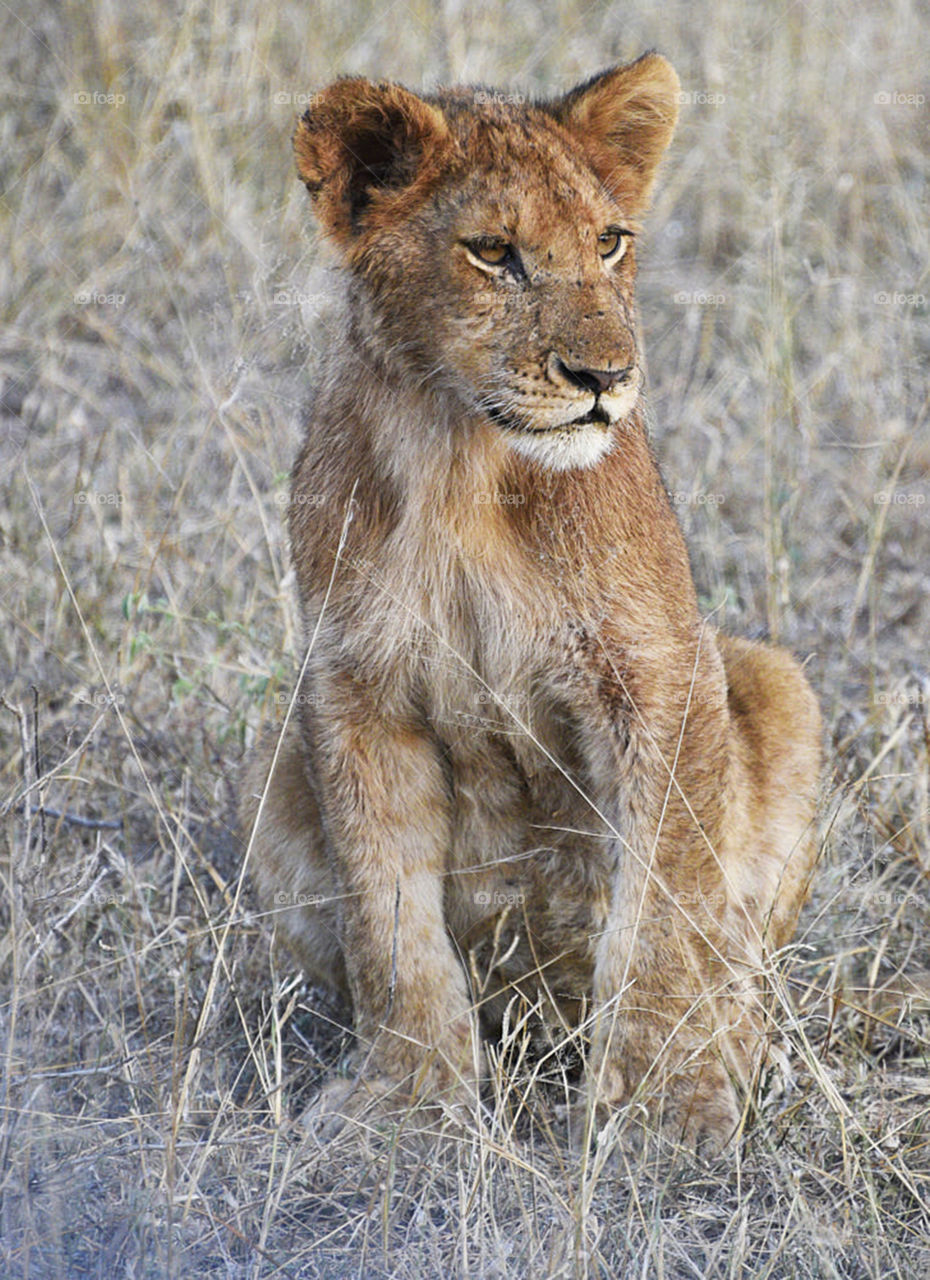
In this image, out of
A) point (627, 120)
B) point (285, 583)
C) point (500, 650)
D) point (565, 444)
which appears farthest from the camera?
point (285, 583)

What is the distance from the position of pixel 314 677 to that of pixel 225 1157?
1.20 m

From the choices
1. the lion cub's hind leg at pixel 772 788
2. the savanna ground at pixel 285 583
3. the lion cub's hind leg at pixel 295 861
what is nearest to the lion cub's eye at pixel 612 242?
the savanna ground at pixel 285 583

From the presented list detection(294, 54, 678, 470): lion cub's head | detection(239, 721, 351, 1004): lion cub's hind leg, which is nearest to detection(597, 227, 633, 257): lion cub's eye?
detection(294, 54, 678, 470): lion cub's head

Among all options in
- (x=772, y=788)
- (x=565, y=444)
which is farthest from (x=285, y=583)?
(x=565, y=444)

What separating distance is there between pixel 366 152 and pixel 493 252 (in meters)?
0.45

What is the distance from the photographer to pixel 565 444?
3564mm

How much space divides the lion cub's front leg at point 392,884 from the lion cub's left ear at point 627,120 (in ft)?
4.84

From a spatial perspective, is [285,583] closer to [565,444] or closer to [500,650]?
[500,650]

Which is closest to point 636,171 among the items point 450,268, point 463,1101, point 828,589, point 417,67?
point 450,268

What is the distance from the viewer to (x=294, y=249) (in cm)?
753

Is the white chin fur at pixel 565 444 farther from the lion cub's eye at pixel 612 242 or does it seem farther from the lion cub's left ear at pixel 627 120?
the lion cub's left ear at pixel 627 120

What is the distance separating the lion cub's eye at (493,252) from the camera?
3.56m

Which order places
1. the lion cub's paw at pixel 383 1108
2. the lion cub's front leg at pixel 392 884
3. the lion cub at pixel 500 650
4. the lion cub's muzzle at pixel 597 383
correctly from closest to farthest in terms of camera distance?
the lion cub's muzzle at pixel 597 383
the lion cub at pixel 500 650
the lion cub's paw at pixel 383 1108
the lion cub's front leg at pixel 392 884

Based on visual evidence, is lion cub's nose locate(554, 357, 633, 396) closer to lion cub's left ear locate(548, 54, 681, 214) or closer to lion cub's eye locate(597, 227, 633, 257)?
lion cub's eye locate(597, 227, 633, 257)
